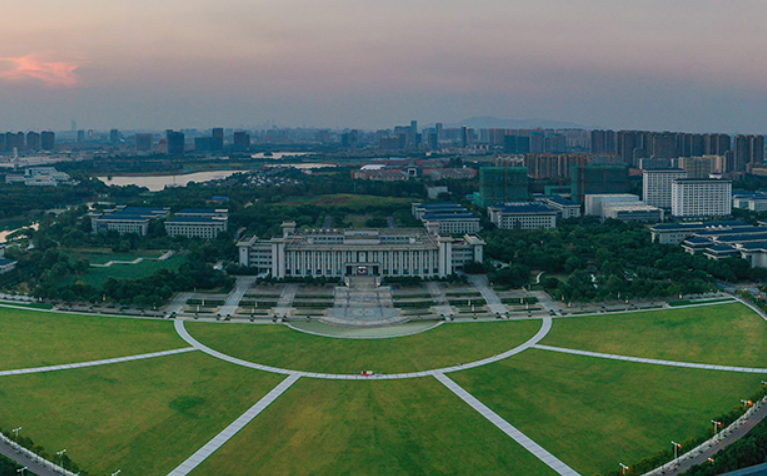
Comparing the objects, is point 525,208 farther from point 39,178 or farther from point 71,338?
point 39,178

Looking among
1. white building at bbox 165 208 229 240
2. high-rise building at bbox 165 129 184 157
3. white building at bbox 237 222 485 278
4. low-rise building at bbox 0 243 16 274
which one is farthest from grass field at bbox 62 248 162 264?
high-rise building at bbox 165 129 184 157

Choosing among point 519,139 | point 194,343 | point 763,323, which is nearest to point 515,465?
point 194,343

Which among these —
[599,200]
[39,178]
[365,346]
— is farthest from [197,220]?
[39,178]

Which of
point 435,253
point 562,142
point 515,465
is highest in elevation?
point 562,142

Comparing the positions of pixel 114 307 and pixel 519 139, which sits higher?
pixel 519 139

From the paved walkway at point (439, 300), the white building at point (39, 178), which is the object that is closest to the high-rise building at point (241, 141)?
the white building at point (39, 178)

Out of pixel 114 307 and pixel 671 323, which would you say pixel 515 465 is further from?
pixel 114 307

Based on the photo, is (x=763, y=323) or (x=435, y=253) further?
(x=435, y=253)
